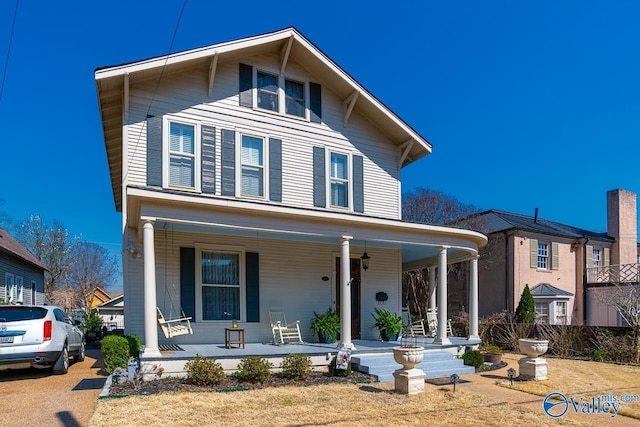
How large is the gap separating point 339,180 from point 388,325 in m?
4.04

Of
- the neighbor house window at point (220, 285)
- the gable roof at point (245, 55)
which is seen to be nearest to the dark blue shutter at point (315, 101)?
the gable roof at point (245, 55)

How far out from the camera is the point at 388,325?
12.0 m

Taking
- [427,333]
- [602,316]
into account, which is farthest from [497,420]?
[602,316]

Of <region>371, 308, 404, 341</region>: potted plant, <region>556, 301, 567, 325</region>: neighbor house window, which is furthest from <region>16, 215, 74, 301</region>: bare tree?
<region>556, 301, 567, 325</region>: neighbor house window

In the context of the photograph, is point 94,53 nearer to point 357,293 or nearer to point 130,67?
point 130,67

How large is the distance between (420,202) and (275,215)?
15.2m

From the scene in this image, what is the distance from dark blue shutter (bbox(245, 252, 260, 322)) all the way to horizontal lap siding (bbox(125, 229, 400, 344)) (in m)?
0.14

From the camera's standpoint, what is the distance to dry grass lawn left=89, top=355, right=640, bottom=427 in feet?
19.9

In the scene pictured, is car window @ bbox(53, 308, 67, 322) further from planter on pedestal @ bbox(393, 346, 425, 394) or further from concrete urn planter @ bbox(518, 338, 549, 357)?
concrete urn planter @ bbox(518, 338, 549, 357)

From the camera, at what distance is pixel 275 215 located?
31.1 feet

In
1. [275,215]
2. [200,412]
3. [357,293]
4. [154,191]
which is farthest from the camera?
[357,293]

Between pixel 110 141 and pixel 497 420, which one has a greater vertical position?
pixel 110 141

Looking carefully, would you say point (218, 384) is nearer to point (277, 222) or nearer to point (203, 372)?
point (203, 372)

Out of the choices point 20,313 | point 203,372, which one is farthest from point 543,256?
point 20,313
